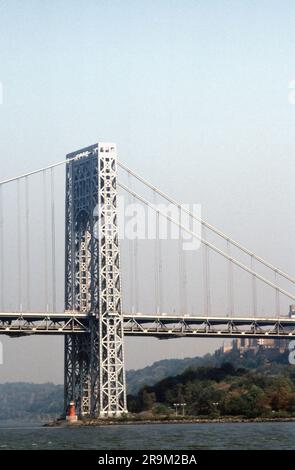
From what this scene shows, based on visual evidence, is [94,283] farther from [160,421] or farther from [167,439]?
[167,439]

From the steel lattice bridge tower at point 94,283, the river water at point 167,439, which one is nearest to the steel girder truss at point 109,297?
the steel lattice bridge tower at point 94,283

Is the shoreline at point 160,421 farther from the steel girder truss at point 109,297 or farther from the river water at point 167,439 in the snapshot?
the river water at point 167,439

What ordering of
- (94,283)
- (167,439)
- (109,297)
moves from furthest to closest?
1. (94,283)
2. (109,297)
3. (167,439)

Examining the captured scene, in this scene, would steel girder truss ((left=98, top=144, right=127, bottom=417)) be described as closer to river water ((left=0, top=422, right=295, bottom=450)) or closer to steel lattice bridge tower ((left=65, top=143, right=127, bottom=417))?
steel lattice bridge tower ((left=65, top=143, right=127, bottom=417))

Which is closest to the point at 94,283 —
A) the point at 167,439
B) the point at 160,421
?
the point at 160,421
